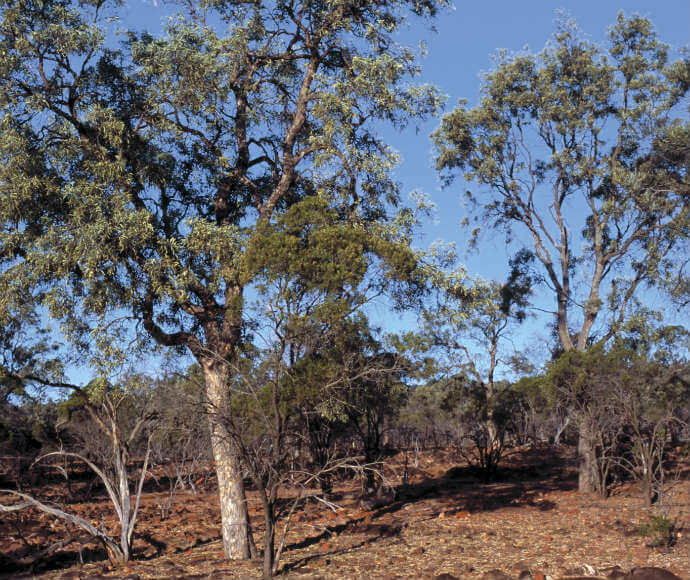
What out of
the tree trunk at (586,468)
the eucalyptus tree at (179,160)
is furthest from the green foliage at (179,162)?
the tree trunk at (586,468)

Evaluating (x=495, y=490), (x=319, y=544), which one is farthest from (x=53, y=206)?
(x=495, y=490)

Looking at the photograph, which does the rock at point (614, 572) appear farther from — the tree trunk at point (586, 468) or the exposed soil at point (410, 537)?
the tree trunk at point (586, 468)

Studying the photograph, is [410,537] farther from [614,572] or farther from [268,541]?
[614,572]

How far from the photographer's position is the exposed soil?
8.94 m

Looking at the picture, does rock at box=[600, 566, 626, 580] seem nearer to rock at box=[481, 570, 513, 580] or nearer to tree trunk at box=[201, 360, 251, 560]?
rock at box=[481, 570, 513, 580]

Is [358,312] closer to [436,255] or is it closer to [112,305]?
[436,255]

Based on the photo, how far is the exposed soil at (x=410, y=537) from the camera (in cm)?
894

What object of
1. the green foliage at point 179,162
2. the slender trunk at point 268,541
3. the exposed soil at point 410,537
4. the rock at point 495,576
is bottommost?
the exposed soil at point 410,537

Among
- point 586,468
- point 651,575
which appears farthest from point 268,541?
point 586,468

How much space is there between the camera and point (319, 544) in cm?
1102

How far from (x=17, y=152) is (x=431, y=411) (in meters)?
23.3

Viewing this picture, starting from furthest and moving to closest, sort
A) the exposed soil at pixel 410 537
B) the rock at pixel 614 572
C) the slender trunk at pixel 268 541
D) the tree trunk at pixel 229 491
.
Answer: the tree trunk at pixel 229 491, the exposed soil at pixel 410 537, the slender trunk at pixel 268 541, the rock at pixel 614 572

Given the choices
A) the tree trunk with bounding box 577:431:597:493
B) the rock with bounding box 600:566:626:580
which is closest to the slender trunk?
the rock with bounding box 600:566:626:580

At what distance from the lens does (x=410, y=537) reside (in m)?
11.2
